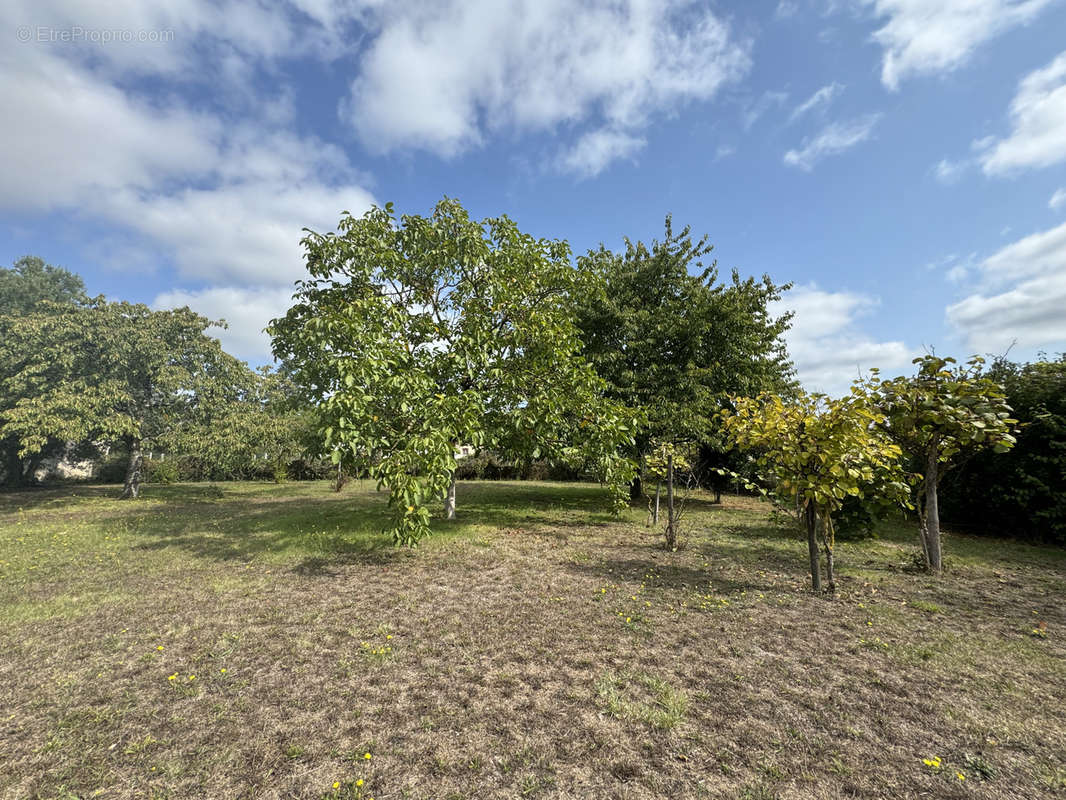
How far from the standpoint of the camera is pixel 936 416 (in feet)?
20.7

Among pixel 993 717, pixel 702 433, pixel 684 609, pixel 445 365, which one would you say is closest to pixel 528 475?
pixel 702 433

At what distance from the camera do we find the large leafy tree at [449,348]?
727 centimetres

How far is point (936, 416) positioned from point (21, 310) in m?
38.0

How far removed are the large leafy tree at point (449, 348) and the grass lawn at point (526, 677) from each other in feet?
7.62

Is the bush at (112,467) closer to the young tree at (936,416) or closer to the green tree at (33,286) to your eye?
the green tree at (33,286)

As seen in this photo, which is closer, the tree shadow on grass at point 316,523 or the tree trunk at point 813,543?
the tree trunk at point 813,543

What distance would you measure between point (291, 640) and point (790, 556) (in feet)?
26.7

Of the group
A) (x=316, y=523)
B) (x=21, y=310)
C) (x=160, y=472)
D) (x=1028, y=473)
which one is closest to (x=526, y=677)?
(x=316, y=523)

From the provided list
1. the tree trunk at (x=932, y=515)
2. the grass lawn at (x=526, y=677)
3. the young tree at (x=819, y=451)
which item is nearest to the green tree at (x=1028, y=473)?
the grass lawn at (x=526, y=677)

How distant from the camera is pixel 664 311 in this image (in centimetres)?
1291

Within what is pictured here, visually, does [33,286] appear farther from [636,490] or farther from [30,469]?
[636,490]

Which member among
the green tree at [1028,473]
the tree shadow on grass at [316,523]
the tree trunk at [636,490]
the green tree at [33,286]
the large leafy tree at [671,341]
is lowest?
the tree shadow on grass at [316,523]

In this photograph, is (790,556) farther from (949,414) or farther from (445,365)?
(445,365)

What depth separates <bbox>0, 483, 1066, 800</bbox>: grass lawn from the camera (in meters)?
2.73
